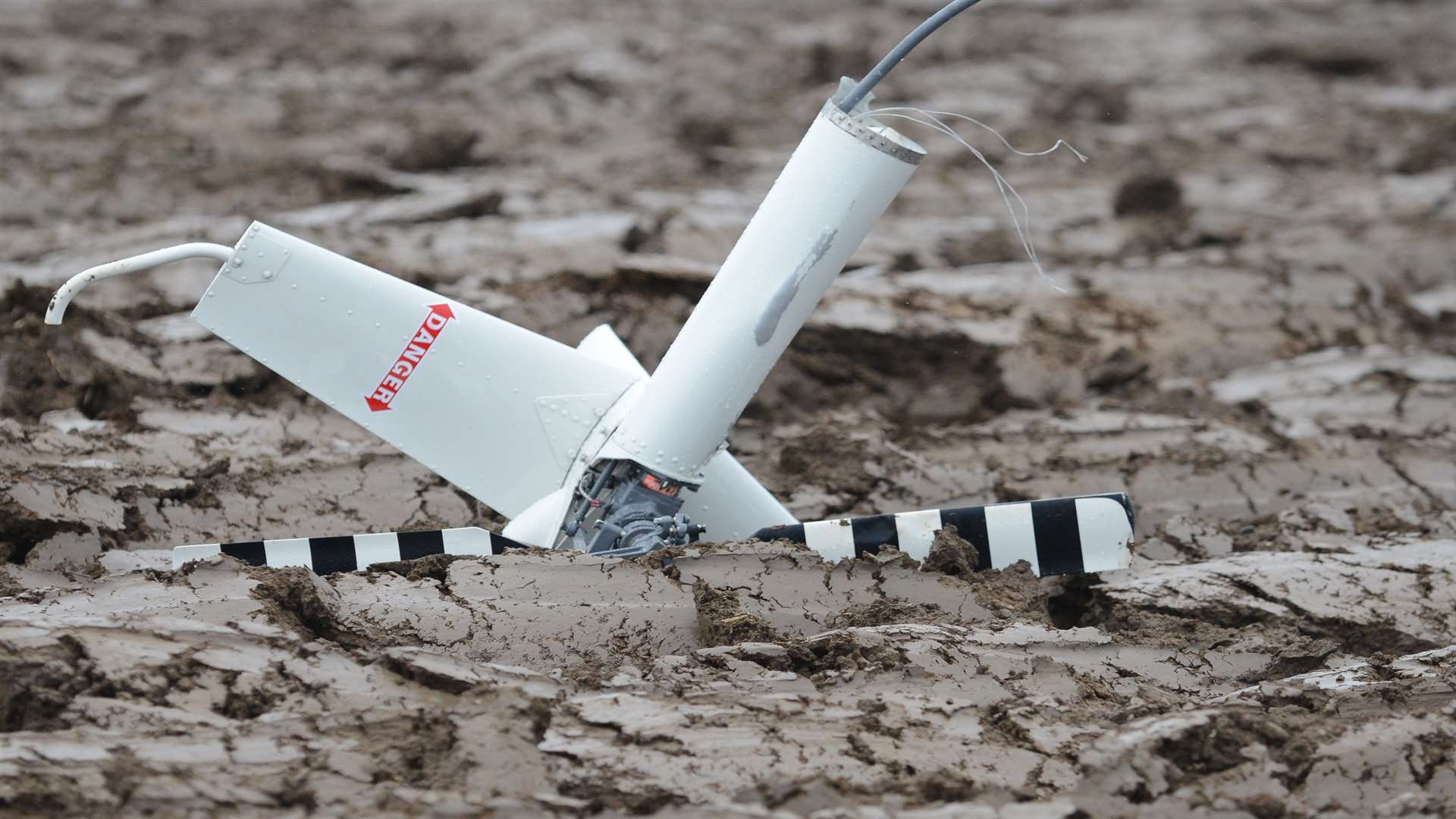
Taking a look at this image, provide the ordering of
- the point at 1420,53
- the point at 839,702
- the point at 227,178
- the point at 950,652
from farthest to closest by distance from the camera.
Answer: the point at 1420,53 < the point at 227,178 < the point at 950,652 < the point at 839,702

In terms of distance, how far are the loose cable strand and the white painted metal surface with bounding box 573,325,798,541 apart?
1.10 metres

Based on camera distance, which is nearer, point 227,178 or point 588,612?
point 588,612

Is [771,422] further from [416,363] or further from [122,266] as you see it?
[122,266]

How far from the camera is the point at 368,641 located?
3.06 metres

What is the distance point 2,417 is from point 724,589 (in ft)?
9.44

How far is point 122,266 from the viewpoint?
355cm

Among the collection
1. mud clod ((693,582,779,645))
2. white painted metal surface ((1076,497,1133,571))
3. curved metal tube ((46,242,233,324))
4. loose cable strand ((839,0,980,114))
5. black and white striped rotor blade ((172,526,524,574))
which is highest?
loose cable strand ((839,0,980,114))

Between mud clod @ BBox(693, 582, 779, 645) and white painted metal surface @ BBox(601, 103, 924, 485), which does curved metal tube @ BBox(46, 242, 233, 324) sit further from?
mud clod @ BBox(693, 582, 779, 645)

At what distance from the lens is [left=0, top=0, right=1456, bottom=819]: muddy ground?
107 inches

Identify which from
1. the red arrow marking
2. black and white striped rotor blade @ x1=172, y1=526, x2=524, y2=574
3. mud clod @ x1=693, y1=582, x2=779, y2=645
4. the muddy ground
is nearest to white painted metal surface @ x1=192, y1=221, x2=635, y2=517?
the red arrow marking

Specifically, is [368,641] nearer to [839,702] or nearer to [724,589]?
[724,589]

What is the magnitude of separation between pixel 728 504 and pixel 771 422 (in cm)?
152

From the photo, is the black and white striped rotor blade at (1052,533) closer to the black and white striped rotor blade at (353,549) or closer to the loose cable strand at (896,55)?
the black and white striped rotor blade at (353,549)

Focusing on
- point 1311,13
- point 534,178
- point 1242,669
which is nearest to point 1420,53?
point 1311,13
